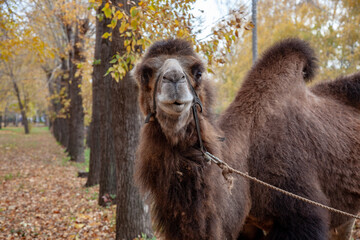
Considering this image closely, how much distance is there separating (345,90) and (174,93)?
313 cm

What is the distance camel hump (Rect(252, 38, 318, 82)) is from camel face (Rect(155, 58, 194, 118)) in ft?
5.45

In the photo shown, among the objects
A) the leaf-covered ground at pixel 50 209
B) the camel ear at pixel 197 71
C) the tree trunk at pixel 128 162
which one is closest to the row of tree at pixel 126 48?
the tree trunk at pixel 128 162

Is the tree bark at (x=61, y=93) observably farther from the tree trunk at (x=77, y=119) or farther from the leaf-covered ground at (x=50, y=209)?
the leaf-covered ground at (x=50, y=209)

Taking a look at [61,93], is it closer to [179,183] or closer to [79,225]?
[79,225]

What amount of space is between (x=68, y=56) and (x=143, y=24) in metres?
16.6

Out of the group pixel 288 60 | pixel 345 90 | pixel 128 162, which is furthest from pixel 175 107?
pixel 345 90

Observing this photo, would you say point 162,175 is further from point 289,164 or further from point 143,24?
point 143,24

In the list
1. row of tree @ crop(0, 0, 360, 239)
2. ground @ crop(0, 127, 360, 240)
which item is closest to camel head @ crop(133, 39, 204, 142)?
row of tree @ crop(0, 0, 360, 239)

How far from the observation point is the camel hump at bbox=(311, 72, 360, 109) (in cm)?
425

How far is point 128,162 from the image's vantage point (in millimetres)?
4988

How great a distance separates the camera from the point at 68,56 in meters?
19.0

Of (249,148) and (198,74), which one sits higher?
(198,74)

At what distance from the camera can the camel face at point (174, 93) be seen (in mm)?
2414

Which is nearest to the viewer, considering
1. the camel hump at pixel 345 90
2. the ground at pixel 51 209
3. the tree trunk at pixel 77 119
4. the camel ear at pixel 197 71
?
the camel ear at pixel 197 71
